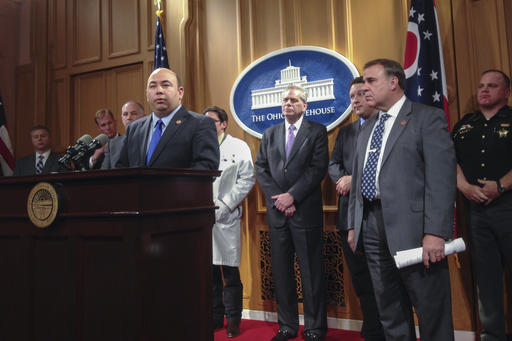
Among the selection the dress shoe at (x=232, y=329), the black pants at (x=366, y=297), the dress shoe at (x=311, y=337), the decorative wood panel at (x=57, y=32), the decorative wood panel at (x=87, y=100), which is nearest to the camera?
the black pants at (x=366, y=297)

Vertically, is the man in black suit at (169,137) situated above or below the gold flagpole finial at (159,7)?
below

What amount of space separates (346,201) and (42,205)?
186cm

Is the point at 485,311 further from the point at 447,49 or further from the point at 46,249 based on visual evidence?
the point at 46,249

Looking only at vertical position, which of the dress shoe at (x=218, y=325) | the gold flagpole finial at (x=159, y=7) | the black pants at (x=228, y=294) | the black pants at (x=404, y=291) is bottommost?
the dress shoe at (x=218, y=325)

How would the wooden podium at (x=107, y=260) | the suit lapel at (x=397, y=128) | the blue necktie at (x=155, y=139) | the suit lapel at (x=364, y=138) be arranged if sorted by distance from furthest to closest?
the suit lapel at (x=364, y=138)
the blue necktie at (x=155, y=139)
the suit lapel at (x=397, y=128)
the wooden podium at (x=107, y=260)

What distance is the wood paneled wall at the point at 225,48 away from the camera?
2828 mm

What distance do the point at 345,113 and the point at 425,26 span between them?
0.82 meters

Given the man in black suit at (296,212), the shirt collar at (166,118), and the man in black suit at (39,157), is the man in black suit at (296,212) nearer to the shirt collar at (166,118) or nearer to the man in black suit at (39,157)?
the shirt collar at (166,118)

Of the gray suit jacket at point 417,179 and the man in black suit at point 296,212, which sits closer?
the gray suit jacket at point 417,179

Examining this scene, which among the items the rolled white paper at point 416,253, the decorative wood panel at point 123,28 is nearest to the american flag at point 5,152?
the decorative wood panel at point 123,28

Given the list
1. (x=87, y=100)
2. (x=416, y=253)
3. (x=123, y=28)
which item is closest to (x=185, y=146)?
(x=416, y=253)

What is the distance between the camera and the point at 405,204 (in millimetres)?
1757

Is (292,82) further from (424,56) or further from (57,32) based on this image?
(57,32)

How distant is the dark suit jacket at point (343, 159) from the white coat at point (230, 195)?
701 millimetres
